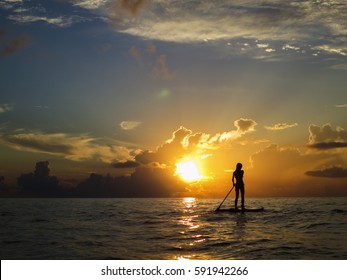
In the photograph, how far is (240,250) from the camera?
53.1 ft

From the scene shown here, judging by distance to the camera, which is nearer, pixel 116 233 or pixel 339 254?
pixel 339 254

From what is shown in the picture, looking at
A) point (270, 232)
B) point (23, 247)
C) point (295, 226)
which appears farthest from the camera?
point (295, 226)

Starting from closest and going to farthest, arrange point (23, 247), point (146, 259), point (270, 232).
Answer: point (146, 259)
point (23, 247)
point (270, 232)

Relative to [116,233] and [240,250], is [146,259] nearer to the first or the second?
[240,250]

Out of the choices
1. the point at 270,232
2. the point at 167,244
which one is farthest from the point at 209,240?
the point at 270,232

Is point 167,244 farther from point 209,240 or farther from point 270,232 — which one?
point 270,232
